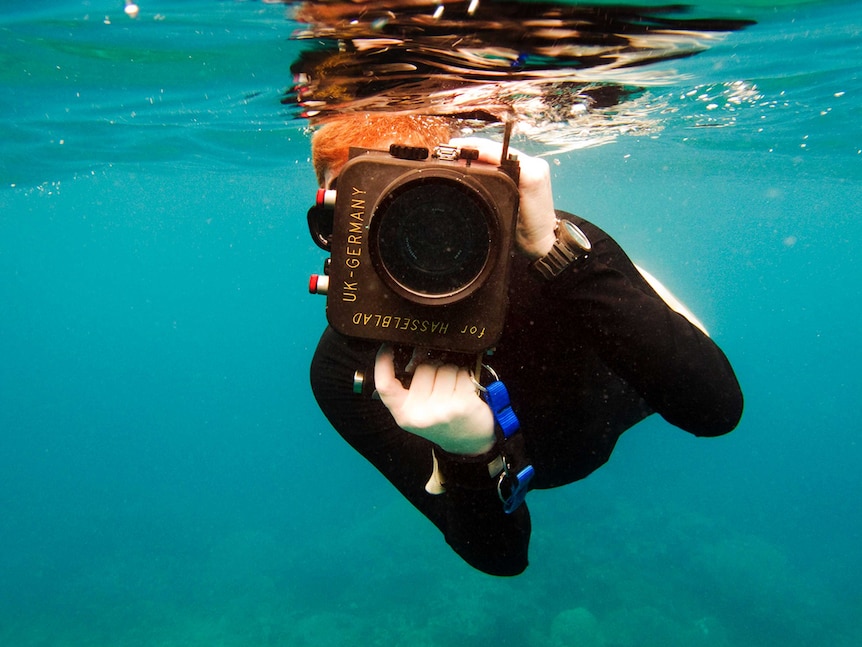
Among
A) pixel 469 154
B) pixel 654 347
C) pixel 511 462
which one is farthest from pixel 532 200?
pixel 511 462

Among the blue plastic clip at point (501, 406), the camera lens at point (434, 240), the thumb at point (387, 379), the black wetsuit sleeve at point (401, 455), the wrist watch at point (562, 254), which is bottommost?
the black wetsuit sleeve at point (401, 455)

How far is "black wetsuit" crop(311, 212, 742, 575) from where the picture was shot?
6.06ft

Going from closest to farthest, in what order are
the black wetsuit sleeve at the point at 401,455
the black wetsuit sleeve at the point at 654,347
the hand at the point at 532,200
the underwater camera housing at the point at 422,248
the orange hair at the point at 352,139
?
1. the underwater camera housing at the point at 422,248
2. the hand at the point at 532,200
3. the black wetsuit sleeve at the point at 654,347
4. the black wetsuit sleeve at the point at 401,455
5. the orange hair at the point at 352,139

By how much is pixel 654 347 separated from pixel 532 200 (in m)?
0.61

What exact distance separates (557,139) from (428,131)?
23.3 ft

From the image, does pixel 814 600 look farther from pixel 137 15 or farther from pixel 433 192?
pixel 137 15

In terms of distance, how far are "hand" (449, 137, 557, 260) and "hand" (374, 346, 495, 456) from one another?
484 mm

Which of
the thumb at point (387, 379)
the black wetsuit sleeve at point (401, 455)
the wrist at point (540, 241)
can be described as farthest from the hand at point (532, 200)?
the black wetsuit sleeve at point (401, 455)

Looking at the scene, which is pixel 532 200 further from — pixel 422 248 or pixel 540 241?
pixel 422 248

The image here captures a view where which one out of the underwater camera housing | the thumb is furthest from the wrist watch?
the thumb

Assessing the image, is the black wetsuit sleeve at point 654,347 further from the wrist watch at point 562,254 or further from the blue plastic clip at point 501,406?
the blue plastic clip at point 501,406

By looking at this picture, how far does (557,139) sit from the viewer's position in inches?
387

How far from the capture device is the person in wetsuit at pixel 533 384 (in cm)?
178

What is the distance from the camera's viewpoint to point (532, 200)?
5.81ft
